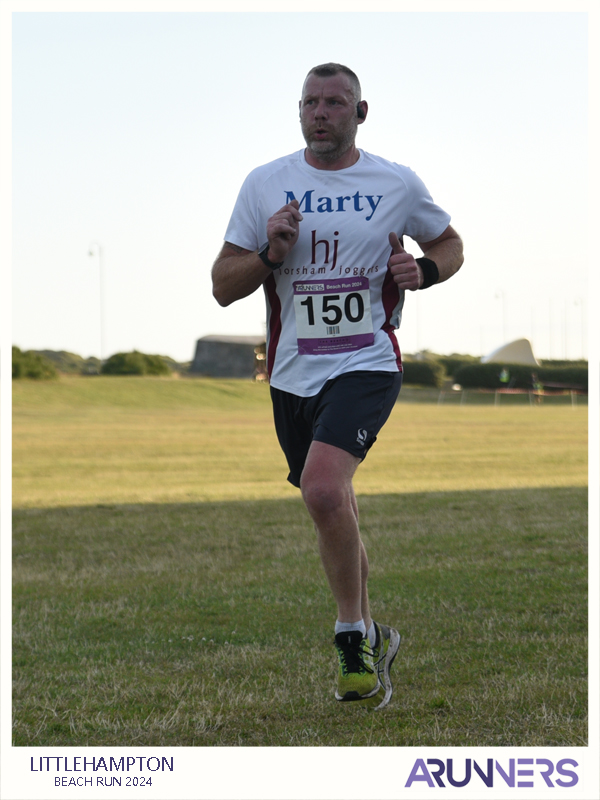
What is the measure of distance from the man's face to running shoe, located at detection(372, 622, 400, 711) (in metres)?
2.17

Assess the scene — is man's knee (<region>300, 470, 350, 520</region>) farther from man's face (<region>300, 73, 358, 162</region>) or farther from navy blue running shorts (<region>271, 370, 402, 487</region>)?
man's face (<region>300, 73, 358, 162</region>)

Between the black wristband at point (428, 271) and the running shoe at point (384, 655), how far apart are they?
159 cm

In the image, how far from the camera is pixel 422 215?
429 centimetres

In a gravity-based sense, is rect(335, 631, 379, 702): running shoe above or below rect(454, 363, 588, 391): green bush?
below

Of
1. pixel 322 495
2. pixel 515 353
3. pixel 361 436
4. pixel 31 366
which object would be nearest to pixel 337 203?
pixel 361 436

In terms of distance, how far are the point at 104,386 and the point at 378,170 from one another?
4930 cm

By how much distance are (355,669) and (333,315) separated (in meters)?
1.47

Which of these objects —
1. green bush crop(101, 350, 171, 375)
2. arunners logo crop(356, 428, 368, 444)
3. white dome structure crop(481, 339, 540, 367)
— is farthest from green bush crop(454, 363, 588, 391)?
arunners logo crop(356, 428, 368, 444)

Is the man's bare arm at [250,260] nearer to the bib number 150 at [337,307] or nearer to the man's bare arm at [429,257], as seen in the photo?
the bib number 150 at [337,307]

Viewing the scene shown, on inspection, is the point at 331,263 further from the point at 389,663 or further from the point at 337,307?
the point at 389,663

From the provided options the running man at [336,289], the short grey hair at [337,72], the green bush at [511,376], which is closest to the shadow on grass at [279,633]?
the running man at [336,289]

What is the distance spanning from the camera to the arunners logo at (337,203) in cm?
404

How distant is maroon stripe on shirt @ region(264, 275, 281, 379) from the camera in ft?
13.8

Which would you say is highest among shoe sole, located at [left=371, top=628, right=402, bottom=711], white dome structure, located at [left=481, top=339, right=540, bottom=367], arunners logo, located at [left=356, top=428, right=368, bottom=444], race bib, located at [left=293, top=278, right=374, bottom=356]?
white dome structure, located at [left=481, top=339, right=540, bottom=367]
